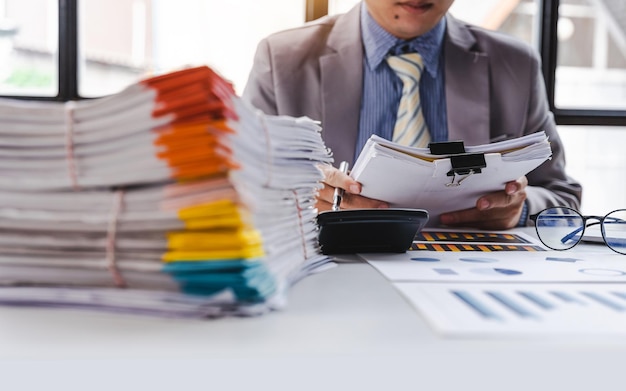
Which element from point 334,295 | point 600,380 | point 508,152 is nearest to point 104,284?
point 334,295

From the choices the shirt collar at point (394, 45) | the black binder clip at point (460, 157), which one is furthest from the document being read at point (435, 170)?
the shirt collar at point (394, 45)

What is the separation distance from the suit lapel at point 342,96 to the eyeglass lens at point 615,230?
29.6 inches

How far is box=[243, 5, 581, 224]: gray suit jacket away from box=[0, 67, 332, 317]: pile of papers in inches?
43.8

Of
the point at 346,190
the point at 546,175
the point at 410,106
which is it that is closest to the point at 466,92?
the point at 410,106

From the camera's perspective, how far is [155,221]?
1.35ft

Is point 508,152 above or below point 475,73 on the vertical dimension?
below

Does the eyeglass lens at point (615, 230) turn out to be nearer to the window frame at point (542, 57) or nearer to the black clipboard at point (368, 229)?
the black clipboard at point (368, 229)

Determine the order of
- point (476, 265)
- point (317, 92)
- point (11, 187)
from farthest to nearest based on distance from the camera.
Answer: point (317, 92), point (476, 265), point (11, 187)

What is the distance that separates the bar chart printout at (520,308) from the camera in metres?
0.38

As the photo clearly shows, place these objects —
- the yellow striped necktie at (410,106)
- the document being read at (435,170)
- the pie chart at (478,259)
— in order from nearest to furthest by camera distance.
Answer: the pie chart at (478,259)
the document being read at (435,170)
the yellow striped necktie at (410,106)

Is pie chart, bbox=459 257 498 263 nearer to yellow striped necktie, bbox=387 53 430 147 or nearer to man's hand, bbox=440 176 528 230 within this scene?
man's hand, bbox=440 176 528 230

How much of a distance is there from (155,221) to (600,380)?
0.95ft

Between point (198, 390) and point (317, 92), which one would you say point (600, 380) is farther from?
point (317, 92)

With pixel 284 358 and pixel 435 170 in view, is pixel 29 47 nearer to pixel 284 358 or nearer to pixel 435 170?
pixel 435 170
